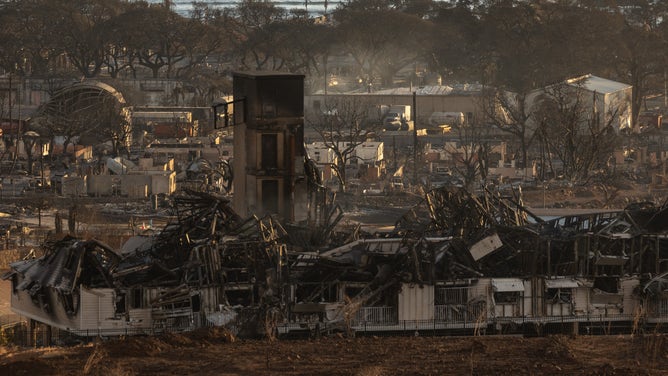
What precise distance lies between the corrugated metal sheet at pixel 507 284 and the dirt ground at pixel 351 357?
10.4ft

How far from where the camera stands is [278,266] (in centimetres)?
2053

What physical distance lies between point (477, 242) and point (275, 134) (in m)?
4.27

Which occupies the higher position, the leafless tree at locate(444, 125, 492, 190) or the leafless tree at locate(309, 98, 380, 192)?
the leafless tree at locate(309, 98, 380, 192)

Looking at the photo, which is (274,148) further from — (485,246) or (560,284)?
(560,284)

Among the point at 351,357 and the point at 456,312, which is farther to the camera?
the point at 456,312

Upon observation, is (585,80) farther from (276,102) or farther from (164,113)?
(276,102)

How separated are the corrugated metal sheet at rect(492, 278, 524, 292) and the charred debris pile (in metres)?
0.17

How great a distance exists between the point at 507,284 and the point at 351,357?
191 inches

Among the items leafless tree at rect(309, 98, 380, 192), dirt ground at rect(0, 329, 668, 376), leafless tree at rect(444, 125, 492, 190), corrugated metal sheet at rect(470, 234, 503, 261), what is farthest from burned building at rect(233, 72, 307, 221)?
leafless tree at rect(444, 125, 492, 190)

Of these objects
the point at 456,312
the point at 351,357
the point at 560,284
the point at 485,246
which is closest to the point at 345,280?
the point at 456,312

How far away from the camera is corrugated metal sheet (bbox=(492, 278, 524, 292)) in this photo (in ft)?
68.1

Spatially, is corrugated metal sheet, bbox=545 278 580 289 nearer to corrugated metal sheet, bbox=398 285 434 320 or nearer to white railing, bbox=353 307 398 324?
corrugated metal sheet, bbox=398 285 434 320

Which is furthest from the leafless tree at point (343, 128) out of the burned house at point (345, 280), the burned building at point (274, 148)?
the burned house at point (345, 280)

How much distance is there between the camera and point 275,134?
963 inches
